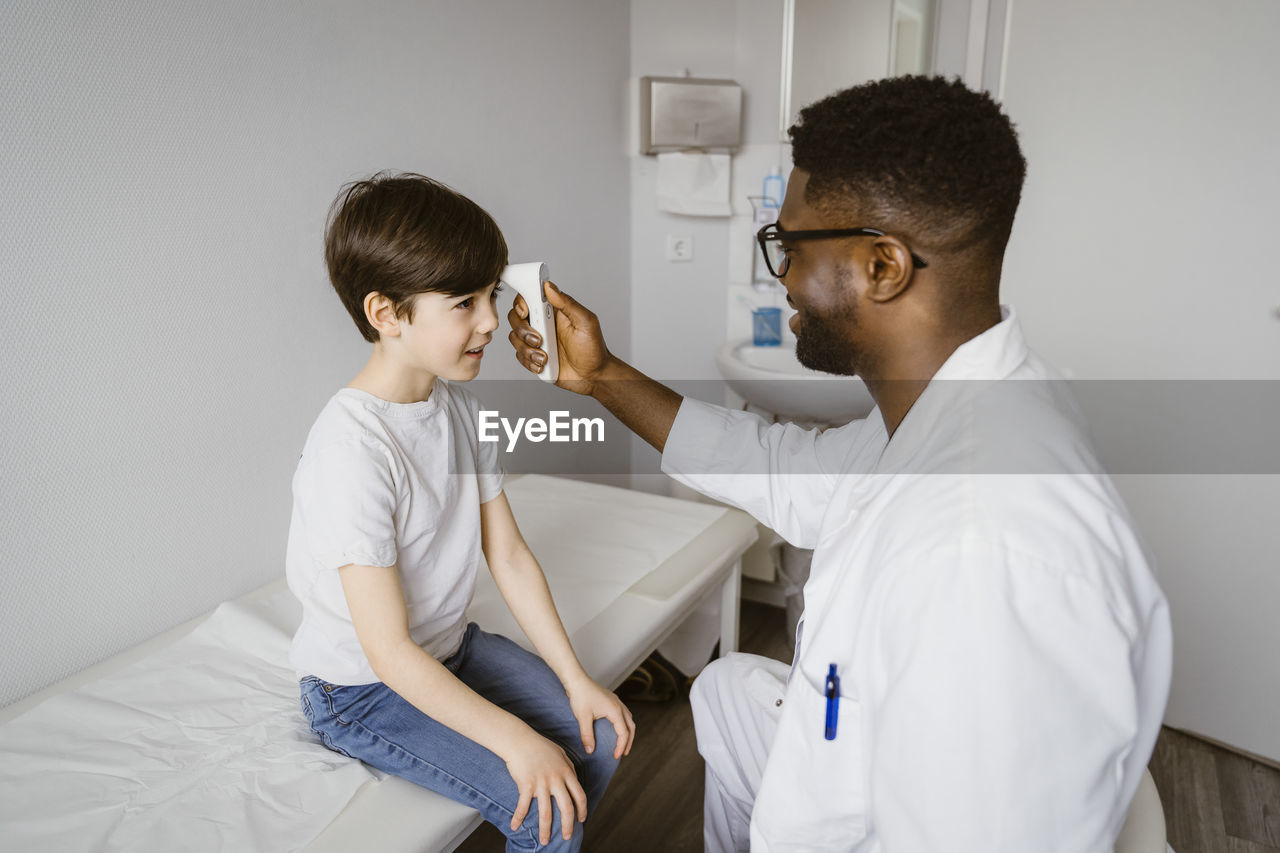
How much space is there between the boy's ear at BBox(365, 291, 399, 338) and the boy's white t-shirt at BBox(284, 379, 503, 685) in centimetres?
9

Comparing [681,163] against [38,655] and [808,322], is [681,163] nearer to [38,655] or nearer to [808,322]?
[808,322]

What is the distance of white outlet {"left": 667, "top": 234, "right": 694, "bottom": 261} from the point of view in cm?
250

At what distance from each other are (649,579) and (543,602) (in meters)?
0.34

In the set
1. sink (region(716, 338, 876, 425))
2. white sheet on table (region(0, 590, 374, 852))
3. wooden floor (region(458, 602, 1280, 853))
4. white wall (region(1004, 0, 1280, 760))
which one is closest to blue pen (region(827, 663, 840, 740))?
white sheet on table (region(0, 590, 374, 852))

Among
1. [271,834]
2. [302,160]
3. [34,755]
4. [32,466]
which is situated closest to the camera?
[271,834]

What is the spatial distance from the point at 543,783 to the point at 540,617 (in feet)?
0.98

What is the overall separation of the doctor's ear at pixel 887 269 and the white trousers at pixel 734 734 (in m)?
0.56

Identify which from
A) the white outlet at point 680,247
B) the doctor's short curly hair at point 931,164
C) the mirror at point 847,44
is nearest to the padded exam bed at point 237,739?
the doctor's short curly hair at point 931,164

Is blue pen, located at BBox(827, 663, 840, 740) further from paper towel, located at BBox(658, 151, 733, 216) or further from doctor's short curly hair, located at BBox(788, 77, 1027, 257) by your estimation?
paper towel, located at BBox(658, 151, 733, 216)

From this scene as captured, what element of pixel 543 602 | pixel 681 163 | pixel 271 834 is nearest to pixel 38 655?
pixel 271 834

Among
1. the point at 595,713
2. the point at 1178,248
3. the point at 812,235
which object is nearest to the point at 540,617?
the point at 595,713

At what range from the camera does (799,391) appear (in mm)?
1908

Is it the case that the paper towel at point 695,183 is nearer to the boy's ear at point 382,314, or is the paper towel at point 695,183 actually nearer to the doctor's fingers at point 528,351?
the doctor's fingers at point 528,351

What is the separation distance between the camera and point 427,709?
96 cm
